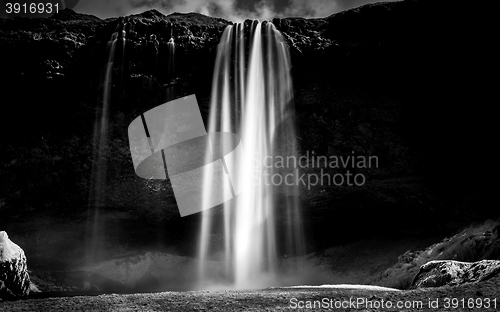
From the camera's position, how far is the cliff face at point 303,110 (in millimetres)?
14500

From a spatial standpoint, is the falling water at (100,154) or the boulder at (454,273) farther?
the falling water at (100,154)

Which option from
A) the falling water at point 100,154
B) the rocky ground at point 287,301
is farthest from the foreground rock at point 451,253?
the falling water at point 100,154

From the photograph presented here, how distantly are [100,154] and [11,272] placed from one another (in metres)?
6.83

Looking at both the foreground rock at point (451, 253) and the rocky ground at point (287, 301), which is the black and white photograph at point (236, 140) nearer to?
the foreground rock at point (451, 253)

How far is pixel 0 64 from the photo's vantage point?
47.8 ft

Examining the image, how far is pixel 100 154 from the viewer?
48.8 feet

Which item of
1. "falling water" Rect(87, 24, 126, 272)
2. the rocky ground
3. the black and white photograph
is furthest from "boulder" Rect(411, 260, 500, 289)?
"falling water" Rect(87, 24, 126, 272)

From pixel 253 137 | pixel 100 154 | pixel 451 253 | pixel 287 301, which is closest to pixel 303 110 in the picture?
pixel 253 137

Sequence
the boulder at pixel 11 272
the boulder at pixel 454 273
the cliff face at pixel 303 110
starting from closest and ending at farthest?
1. the boulder at pixel 454 273
2. the boulder at pixel 11 272
3. the cliff face at pixel 303 110

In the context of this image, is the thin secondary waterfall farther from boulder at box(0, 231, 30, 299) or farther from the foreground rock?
boulder at box(0, 231, 30, 299)

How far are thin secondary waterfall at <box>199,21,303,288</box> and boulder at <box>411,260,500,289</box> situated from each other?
579cm

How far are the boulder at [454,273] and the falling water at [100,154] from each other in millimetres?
10040

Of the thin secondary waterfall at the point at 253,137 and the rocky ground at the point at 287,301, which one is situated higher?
the thin secondary waterfall at the point at 253,137

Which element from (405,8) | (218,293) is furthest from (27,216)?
(405,8)
